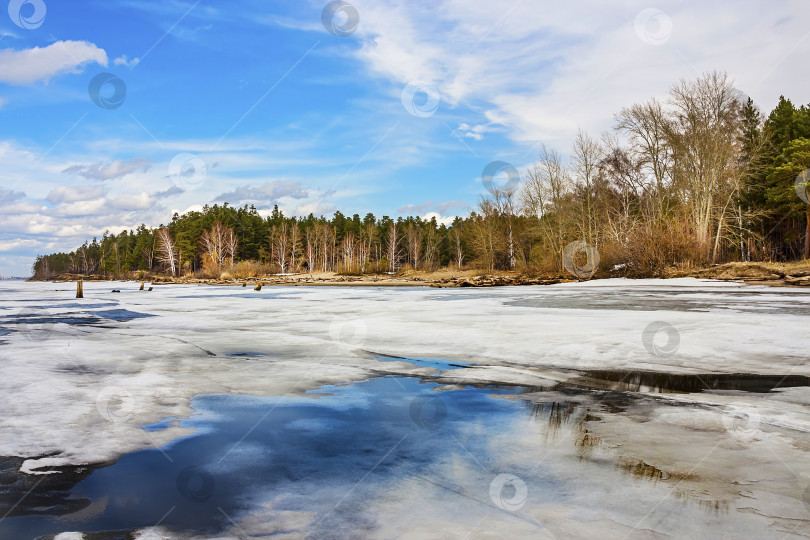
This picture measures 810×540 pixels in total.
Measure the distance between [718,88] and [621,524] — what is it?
36423 millimetres

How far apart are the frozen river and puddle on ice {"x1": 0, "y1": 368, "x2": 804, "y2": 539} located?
0.01 m

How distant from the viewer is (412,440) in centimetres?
297

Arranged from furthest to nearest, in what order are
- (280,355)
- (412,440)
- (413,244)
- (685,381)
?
(413,244)
(280,355)
(685,381)
(412,440)

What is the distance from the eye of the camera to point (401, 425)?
328 cm

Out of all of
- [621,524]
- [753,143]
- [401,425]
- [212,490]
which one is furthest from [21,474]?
[753,143]

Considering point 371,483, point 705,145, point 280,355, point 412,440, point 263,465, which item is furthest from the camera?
point 705,145

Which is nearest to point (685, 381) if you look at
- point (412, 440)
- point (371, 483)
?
point (412, 440)

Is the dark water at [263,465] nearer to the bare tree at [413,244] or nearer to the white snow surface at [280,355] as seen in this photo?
the white snow surface at [280,355]

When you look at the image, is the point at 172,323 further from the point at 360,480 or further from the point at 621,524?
the point at 621,524

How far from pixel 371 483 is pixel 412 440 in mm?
651

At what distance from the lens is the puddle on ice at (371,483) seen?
1975 millimetres

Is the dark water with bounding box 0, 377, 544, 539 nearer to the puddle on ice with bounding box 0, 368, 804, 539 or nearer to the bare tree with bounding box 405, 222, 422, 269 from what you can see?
the puddle on ice with bounding box 0, 368, 804, 539

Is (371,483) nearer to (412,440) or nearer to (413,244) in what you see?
(412,440)

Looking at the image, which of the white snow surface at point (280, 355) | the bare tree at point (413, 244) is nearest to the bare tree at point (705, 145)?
the white snow surface at point (280, 355)
